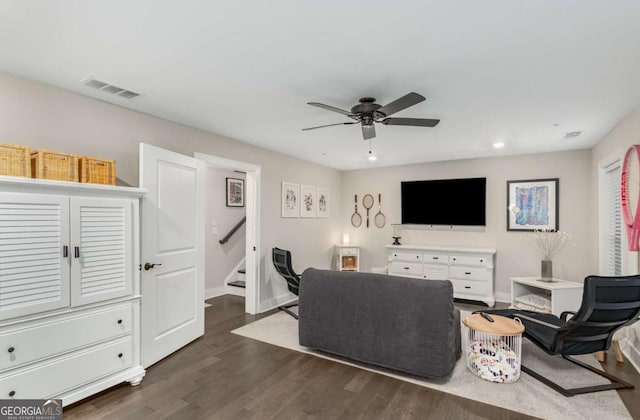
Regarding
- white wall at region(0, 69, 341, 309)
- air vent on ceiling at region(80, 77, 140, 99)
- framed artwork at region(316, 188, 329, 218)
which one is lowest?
framed artwork at region(316, 188, 329, 218)

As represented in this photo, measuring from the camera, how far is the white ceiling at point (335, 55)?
1598mm

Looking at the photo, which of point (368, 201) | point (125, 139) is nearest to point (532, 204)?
point (368, 201)

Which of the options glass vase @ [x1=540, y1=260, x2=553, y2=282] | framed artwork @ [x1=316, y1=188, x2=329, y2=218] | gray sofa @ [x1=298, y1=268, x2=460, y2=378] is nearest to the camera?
gray sofa @ [x1=298, y1=268, x2=460, y2=378]

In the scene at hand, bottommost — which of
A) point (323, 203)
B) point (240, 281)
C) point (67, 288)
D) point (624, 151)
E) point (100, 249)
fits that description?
point (240, 281)

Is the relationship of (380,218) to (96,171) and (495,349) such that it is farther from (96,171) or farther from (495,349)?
(96,171)

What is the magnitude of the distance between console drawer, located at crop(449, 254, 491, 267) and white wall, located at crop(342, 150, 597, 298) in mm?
449

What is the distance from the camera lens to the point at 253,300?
4.54 m

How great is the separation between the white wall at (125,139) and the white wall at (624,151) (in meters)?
4.17

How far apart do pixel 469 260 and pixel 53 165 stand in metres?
5.43

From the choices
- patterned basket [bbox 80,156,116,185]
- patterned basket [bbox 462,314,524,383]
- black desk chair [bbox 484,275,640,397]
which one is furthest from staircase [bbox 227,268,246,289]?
black desk chair [bbox 484,275,640,397]

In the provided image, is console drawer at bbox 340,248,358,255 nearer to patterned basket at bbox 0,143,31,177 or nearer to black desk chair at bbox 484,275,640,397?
black desk chair at bbox 484,275,640,397

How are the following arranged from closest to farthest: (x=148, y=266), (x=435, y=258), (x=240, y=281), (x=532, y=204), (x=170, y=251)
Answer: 1. (x=148, y=266)
2. (x=170, y=251)
3. (x=532, y=204)
4. (x=435, y=258)
5. (x=240, y=281)

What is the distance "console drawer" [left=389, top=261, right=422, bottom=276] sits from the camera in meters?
5.61

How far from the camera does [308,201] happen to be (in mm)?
5770
